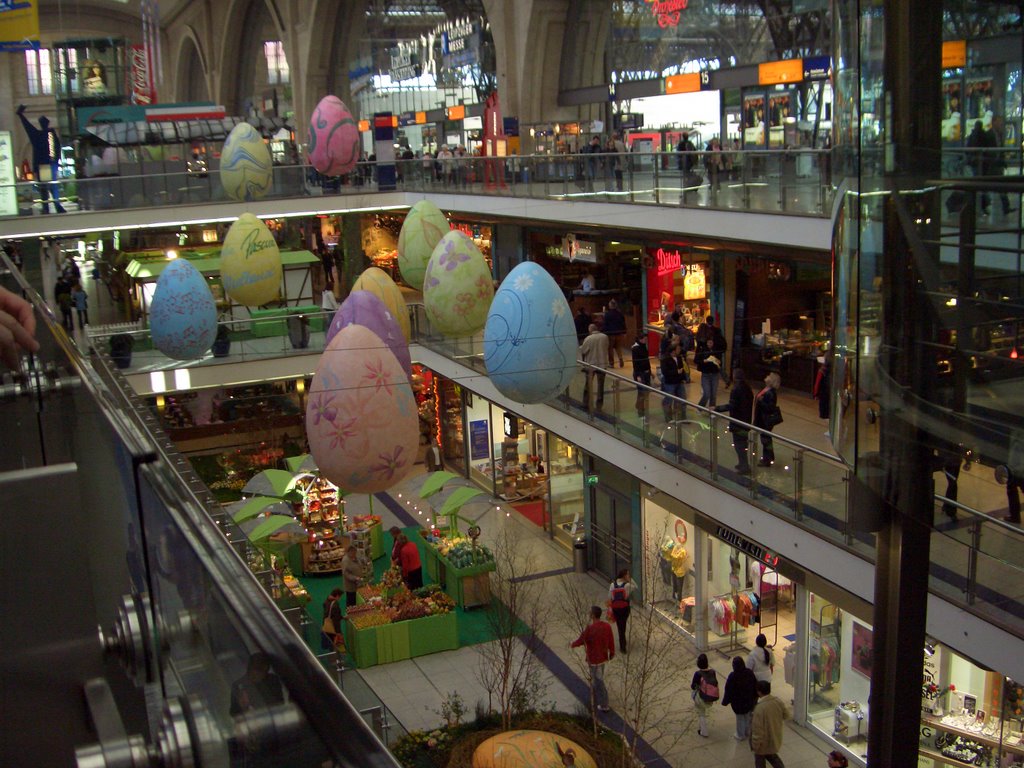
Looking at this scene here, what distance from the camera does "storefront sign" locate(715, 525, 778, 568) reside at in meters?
14.3

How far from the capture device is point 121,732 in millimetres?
1308

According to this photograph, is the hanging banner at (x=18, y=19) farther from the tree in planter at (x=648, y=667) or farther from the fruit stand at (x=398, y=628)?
the tree in planter at (x=648, y=667)

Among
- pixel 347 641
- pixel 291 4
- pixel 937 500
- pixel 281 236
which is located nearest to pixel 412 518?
pixel 347 641

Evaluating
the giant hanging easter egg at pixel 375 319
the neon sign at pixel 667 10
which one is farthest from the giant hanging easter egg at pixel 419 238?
the neon sign at pixel 667 10

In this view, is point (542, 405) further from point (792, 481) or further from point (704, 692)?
point (792, 481)

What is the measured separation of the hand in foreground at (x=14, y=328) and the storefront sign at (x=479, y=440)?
22711 mm

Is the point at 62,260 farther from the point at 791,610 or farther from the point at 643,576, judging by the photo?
the point at 791,610

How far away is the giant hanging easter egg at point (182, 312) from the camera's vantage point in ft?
61.1

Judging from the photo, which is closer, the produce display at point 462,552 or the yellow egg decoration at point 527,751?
the yellow egg decoration at point 527,751

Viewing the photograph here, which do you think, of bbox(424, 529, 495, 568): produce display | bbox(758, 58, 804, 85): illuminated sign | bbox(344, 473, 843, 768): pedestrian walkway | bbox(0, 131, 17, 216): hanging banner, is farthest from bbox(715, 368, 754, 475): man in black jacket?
bbox(0, 131, 17, 216): hanging banner

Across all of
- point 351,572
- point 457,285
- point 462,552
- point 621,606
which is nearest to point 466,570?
point 462,552

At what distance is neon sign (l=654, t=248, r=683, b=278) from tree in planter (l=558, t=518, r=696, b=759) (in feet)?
20.2

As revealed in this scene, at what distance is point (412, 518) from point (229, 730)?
73.9 ft

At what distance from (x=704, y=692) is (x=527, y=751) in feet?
11.3
